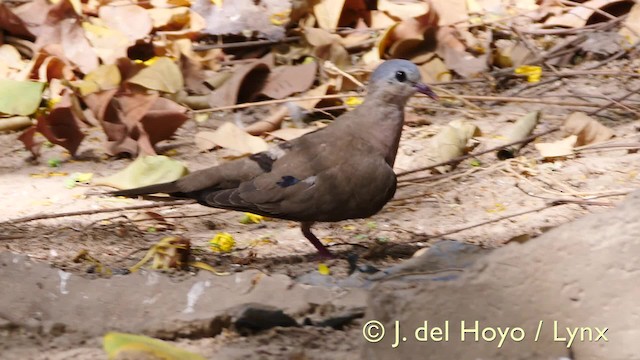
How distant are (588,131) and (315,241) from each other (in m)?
1.51

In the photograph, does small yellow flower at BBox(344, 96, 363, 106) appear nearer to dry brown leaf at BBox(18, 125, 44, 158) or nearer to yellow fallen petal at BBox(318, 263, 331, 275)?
dry brown leaf at BBox(18, 125, 44, 158)

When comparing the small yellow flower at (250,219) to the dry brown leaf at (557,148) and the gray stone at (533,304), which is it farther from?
the gray stone at (533,304)

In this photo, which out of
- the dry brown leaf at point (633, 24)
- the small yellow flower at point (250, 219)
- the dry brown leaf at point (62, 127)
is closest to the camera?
the small yellow flower at point (250, 219)

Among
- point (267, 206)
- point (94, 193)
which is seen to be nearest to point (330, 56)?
point (94, 193)

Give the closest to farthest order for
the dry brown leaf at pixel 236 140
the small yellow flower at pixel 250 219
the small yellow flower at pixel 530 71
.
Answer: the small yellow flower at pixel 250 219
the dry brown leaf at pixel 236 140
the small yellow flower at pixel 530 71

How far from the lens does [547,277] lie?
2172 mm

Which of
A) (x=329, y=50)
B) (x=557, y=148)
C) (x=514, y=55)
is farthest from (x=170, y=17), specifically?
(x=557, y=148)

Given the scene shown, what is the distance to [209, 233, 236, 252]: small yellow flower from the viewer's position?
11.1ft

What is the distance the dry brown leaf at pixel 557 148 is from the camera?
13.4 feet

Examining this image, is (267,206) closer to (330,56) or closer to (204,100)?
(204,100)

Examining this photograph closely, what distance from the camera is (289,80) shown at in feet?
16.5

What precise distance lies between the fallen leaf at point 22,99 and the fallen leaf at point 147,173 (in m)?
0.81

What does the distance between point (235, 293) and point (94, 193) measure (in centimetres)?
153

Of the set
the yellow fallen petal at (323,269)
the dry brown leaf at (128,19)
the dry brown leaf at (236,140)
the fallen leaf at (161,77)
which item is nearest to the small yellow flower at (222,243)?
the yellow fallen petal at (323,269)
